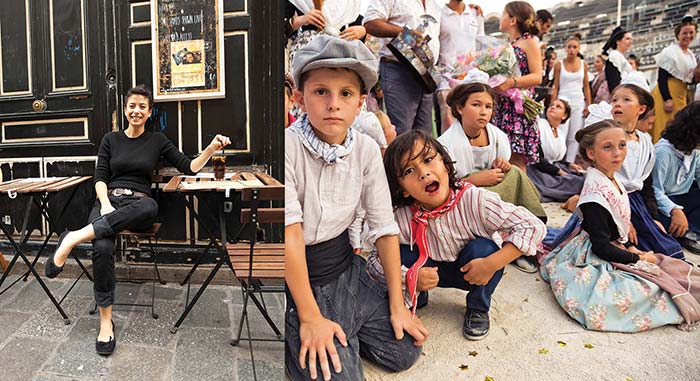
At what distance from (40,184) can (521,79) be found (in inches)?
118

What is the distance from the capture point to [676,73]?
5.55 meters

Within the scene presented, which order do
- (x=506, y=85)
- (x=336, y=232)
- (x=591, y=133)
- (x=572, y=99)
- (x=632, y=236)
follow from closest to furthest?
1. (x=336, y=232)
2. (x=591, y=133)
3. (x=632, y=236)
4. (x=506, y=85)
5. (x=572, y=99)

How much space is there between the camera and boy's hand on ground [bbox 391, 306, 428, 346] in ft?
5.72

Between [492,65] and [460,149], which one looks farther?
[492,65]

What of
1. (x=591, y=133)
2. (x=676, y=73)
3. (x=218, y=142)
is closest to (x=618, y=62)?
(x=676, y=73)

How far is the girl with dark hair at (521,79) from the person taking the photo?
3.26 m

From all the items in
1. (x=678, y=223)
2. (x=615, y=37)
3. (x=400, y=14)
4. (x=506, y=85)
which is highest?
(x=615, y=37)

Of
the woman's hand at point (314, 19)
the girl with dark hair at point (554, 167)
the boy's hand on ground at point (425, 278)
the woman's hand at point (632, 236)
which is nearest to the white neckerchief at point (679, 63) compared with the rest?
the girl with dark hair at point (554, 167)

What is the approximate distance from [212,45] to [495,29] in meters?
8.13

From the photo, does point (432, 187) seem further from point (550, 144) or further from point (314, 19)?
point (550, 144)

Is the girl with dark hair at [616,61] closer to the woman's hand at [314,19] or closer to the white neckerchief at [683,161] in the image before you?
the white neckerchief at [683,161]

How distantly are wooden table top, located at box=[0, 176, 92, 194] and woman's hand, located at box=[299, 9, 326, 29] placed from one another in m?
0.82

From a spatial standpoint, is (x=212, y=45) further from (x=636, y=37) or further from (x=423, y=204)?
(x=636, y=37)

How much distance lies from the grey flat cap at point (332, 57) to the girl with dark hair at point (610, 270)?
63.3 inches
